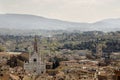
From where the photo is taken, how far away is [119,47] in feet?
345

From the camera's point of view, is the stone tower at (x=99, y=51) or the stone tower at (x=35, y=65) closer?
the stone tower at (x=35, y=65)

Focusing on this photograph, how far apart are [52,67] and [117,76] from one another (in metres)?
57.9

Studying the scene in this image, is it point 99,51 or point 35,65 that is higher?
point 35,65

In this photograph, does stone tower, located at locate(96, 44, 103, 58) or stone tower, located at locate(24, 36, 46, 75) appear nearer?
stone tower, located at locate(24, 36, 46, 75)

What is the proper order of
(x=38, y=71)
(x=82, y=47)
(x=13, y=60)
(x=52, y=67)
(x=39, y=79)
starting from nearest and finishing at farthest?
(x=39, y=79) → (x=38, y=71) → (x=52, y=67) → (x=13, y=60) → (x=82, y=47)

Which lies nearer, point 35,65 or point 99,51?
point 35,65

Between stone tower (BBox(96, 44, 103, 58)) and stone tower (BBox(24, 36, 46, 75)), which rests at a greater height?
stone tower (BBox(24, 36, 46, 75))

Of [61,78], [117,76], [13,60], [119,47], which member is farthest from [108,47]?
[117,76]

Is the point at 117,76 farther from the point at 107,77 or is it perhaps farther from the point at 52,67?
the point at 52,67

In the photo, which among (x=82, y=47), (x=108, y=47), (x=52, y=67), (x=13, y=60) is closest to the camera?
(x=52, y=67)

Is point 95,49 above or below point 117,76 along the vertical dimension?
below

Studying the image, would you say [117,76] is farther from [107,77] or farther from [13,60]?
[13,60]

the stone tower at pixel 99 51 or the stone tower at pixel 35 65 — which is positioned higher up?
the stone tower at pixel 35 65

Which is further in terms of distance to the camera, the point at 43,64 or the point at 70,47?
the point at 70,47
